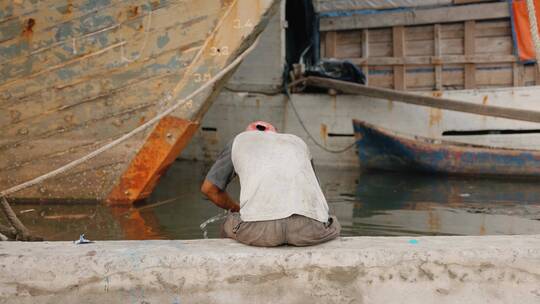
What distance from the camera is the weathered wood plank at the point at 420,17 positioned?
397 inches

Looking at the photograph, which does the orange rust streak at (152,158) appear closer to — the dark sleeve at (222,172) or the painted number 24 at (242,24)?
the painted number 24 at (242,24)

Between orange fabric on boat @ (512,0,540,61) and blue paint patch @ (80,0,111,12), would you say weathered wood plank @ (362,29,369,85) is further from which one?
blue paint patch @ (80,0,111,12)

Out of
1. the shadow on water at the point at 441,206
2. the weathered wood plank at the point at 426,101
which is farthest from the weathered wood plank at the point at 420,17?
the shadow on water at the point at 441,206

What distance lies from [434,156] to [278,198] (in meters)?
7.15

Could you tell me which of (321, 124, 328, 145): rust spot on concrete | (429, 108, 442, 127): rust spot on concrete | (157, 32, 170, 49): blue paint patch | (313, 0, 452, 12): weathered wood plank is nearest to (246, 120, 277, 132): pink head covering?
(157, 32, 170, 49): blue paint patch

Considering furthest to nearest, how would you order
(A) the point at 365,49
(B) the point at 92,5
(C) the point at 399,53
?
(A) the point at 365,49 → (C) the point at 399,53 → (B) the point at 92,5

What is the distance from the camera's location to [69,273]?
2.67 metres

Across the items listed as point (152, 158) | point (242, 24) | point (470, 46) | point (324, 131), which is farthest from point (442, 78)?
point (152, 158)

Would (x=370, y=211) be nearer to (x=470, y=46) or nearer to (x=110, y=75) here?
(x=110, y=75)

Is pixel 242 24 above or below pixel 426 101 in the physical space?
above

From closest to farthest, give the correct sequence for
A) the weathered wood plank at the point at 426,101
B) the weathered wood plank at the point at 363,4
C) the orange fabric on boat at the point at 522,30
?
the weathered wood plank at the point at 426,101, the orange fabric on boat at the point at 522,30, the weathered wood plank at the point at 363,4

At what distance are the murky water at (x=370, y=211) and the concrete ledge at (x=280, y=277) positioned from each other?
287 centimetres

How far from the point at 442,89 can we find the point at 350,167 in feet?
6.75

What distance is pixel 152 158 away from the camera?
22.0ft
